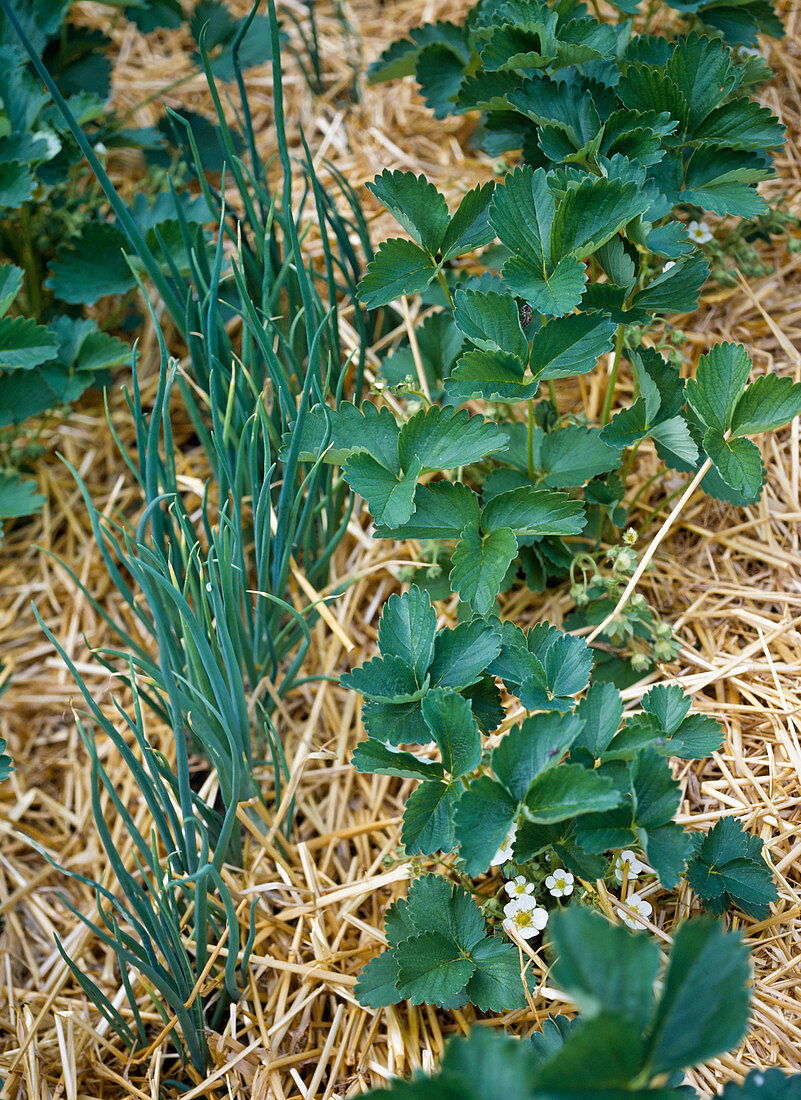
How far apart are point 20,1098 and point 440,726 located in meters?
0.66

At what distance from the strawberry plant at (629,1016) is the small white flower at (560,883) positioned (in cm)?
32

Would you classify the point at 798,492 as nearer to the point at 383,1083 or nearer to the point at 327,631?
the point at 327,631

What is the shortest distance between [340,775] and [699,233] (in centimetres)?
90

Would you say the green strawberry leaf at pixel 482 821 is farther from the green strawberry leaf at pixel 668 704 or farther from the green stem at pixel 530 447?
the green stem at pixel 530 447

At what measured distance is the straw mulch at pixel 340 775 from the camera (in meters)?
0.88

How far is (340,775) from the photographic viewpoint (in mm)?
1130

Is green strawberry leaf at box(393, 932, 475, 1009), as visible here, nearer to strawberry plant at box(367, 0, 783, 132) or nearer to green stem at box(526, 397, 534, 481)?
green stem at box(526, 397, 534, 481)

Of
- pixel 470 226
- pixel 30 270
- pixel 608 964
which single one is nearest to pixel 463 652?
pixel 608 964

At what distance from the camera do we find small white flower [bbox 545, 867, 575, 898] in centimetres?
81

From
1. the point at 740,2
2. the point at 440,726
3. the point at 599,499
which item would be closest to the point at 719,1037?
the point at 440,726

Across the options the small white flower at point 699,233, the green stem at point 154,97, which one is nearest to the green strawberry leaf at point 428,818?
the small white flower at point 699,233

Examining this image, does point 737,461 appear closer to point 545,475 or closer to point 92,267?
point 545,475

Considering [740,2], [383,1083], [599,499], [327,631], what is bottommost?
[383,1083]

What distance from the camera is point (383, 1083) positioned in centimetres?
84
